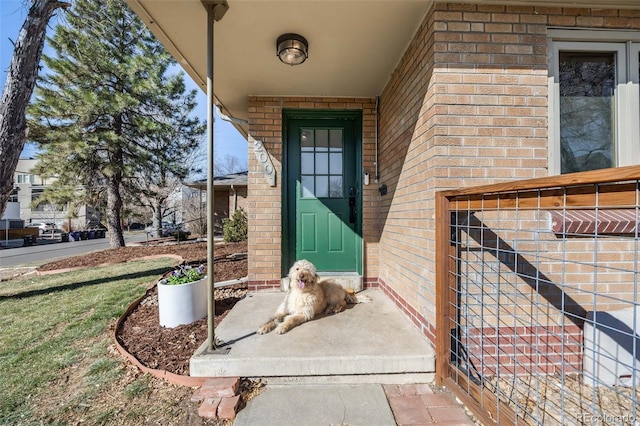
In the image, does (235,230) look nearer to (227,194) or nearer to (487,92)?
(227,194)

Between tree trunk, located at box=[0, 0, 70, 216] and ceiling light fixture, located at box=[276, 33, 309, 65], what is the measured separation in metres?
4.92

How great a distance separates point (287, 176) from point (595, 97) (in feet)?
10.3

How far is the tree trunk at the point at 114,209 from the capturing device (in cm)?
932

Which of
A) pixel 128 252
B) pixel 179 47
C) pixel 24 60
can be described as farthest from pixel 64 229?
pixel 179 47

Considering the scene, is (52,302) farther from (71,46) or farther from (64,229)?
A: (64,229)

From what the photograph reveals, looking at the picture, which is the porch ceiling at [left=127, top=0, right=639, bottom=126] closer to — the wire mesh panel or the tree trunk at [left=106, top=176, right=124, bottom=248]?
the wire mesh panel


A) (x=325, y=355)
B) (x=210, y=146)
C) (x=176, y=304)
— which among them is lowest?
(x=325, y=355)

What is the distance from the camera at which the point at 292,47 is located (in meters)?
2.45

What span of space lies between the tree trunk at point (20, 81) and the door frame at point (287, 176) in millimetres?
4502

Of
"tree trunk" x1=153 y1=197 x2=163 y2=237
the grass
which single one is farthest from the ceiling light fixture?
"tree trunk" x1=153 y1=197 x2=163 y2=237

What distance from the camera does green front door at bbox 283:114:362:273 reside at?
3.80 meters

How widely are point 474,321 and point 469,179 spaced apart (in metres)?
1.08

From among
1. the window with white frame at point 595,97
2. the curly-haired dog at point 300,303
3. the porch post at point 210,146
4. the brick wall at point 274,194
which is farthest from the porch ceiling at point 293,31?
the curly-haired dog at point 300,303

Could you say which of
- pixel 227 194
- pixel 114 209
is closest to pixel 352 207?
pixel 114 209
